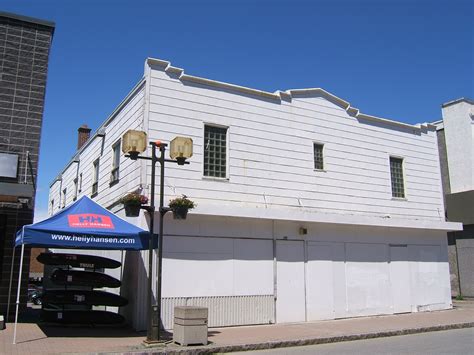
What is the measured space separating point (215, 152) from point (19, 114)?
19.8ft

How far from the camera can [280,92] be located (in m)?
16.7

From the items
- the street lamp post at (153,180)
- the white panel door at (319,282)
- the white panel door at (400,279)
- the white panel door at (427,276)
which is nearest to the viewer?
the street lamp post at (153,180)

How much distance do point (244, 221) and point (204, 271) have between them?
195 cm

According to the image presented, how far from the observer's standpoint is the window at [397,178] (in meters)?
19.3

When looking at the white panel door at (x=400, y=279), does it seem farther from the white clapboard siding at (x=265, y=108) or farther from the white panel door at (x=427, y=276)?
the white clapboard siding at (x=265, y=108)

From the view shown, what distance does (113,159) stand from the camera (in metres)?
17.3


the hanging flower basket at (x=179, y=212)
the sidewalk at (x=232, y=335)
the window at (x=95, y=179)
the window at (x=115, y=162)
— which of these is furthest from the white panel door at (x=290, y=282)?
the window at (x=95, y=179)

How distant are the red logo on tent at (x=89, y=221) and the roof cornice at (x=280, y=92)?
15.6 feet

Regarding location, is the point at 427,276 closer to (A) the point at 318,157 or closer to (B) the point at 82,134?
(A) the point at 318,157

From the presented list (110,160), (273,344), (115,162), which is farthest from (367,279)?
(110,160)

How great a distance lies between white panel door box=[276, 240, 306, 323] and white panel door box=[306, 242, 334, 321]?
26 centimetres

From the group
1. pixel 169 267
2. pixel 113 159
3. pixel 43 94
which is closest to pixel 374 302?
pixel 169 267

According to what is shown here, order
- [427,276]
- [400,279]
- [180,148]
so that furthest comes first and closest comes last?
[427,276] < [400,279] < [180,148]

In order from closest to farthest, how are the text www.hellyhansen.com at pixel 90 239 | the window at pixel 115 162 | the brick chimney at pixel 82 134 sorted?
the text www.hellyhansen.com at pixel 90 239 → the window at pixel 115 162 → the brick chimney at pixel 82 134
